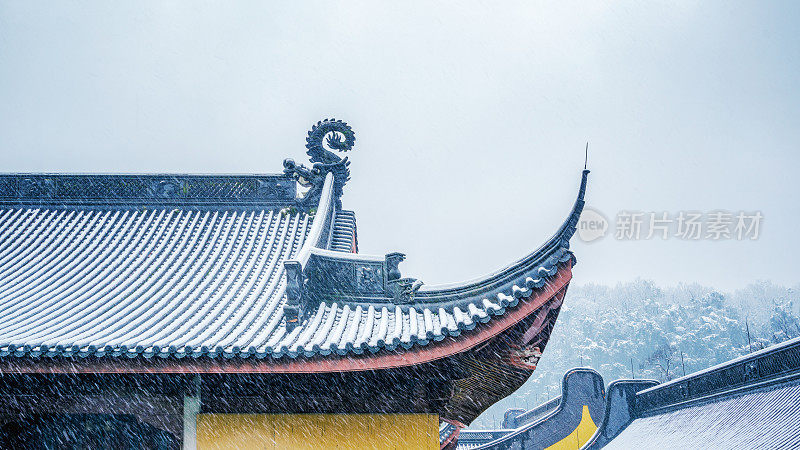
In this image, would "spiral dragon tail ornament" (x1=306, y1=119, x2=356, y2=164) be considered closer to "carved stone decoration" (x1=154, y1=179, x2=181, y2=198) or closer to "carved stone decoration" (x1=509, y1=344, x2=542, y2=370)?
"carved stone decoration" (x1=154, y1=179, x2=181, y2=198)

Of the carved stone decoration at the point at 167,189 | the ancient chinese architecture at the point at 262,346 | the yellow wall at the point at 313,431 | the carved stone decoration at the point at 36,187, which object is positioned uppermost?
the carved stone decoration at the point at 36,187

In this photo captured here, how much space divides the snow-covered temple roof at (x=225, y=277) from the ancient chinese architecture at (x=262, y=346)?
0.02m

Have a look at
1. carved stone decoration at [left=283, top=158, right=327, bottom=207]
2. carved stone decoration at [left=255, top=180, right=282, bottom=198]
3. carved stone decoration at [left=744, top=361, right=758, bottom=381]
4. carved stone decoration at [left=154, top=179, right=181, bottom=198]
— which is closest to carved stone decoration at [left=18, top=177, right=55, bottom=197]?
carved stone decoration at [left=154, top=179, right=181, bottom=198]

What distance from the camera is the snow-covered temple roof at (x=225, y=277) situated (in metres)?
5.09

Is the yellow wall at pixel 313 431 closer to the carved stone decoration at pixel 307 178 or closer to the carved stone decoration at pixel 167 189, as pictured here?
the carved stone decoration at pixel 307 178

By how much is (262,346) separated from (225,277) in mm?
2673

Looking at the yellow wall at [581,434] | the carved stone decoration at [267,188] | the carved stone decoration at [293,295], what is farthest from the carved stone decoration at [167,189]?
the yellow wall at [581,434]

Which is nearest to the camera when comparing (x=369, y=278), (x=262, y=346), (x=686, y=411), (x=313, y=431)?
(x=262, y=346)

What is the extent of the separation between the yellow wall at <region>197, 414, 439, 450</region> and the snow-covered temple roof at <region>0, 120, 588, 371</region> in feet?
2.45

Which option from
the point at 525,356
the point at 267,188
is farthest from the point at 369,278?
the point at 267,188

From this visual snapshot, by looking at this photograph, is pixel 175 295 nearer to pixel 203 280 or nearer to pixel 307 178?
pixel 203 280

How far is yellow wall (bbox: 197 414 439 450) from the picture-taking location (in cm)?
557

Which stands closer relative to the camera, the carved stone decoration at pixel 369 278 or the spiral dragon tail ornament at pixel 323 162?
the carved stone decoration at pixel 369 278

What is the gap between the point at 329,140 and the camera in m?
8.78
